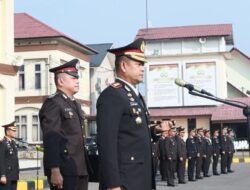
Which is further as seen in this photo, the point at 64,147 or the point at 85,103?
the point at 85,103

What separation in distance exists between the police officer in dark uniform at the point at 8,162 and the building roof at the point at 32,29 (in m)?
27.7

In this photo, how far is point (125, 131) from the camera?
15.7 ft

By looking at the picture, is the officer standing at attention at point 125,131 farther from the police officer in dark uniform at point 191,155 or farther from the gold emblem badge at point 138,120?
the police officer in dark uniform at point 191,155

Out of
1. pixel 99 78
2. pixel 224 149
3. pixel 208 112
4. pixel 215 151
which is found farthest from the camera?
pixel 99 78

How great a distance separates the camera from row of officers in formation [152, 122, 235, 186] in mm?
17609

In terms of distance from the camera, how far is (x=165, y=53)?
45.1 meters

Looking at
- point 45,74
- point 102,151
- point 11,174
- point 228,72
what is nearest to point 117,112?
point 102,151

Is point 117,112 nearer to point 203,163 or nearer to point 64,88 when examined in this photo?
point 64,88

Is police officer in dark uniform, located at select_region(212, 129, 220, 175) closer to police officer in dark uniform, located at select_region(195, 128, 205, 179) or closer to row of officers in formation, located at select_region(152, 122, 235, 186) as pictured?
row of officers in formation, located at select_region(152, 122, 235, 186)

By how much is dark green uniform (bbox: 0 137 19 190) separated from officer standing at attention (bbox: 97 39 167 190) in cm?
605

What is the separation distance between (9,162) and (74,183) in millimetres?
4946

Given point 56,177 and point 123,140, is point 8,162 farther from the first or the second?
point 123,140

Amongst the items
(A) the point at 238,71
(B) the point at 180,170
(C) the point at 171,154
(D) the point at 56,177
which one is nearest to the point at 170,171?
(C) the point at 171,154

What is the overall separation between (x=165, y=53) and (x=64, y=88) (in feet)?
128
